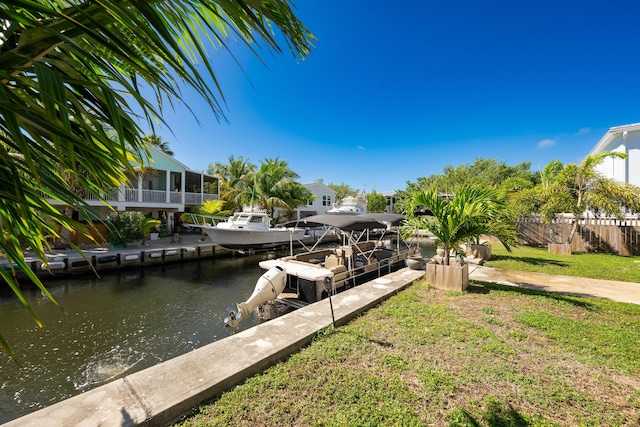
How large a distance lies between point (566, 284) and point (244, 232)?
14828 mm

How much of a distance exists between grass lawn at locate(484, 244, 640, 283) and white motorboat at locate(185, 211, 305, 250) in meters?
10.5

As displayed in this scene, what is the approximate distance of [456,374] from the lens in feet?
10.7

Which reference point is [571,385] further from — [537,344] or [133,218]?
[133,218]

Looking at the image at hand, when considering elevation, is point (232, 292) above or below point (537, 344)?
below

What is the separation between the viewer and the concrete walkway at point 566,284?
6.33m

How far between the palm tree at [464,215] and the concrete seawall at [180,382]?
12.3 feet

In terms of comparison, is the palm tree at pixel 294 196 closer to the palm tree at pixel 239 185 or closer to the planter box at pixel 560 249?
the palm tree at pixel 239 185

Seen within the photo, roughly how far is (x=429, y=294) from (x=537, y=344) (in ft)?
8.20

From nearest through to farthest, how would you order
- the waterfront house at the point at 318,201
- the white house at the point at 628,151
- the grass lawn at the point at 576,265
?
the grass lawn at the point at 576,265 < the white house at the point at 628,151 < the waterfront house at the point at 318,201

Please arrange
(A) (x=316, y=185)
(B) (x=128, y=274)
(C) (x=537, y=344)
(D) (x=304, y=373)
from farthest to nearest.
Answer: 1. (A) (x=316, y=185)
2. (B) (x=128, y=274)
3. (C) (x=537, y=344)
4. (D) (x=304, y=373)

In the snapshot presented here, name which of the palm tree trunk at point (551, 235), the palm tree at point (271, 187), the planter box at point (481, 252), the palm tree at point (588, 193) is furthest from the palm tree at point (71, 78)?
the palm tree at point (271, 187)

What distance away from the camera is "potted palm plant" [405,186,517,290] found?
655 centimetres

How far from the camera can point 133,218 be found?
15414mm

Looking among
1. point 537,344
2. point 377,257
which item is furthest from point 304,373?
point 377,257
